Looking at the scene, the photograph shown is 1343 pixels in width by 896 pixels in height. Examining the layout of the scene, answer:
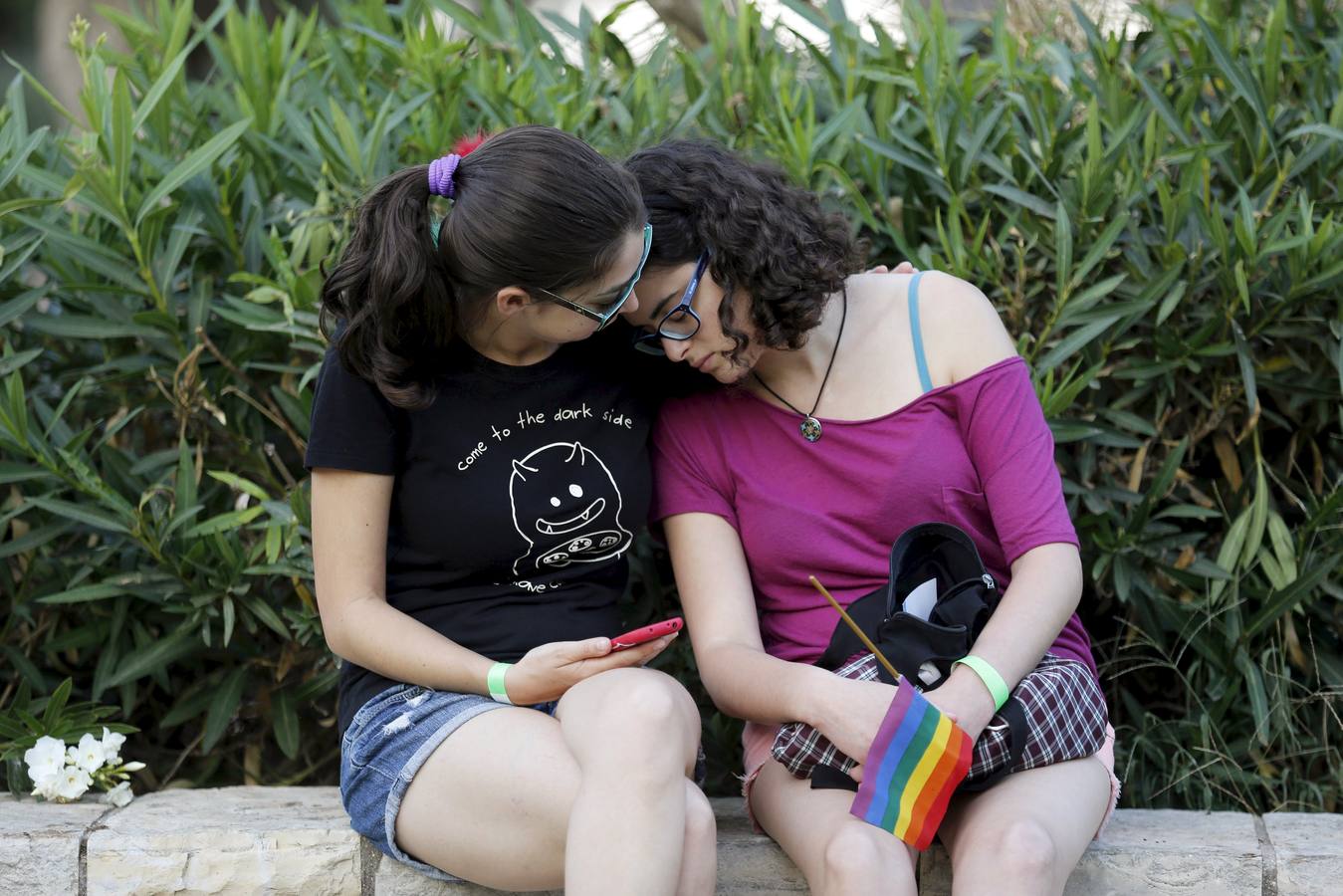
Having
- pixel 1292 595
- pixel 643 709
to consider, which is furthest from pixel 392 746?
pixel 1292 595

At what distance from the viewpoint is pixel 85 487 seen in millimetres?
2850

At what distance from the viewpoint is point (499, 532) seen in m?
2.41

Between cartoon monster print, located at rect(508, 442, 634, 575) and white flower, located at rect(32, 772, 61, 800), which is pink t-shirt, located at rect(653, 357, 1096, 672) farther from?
white flower, located at rect(32, 772, 61, 800)

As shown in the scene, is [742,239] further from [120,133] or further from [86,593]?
[86,593]

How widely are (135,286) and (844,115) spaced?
1.56m

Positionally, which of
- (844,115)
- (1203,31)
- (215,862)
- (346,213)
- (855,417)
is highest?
(1203,31)

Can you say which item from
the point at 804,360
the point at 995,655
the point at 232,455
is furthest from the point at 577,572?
the point at 232,455

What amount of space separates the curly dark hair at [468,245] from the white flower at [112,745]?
3.44 ft

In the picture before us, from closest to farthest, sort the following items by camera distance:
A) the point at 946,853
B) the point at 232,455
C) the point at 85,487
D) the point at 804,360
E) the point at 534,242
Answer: the point at 534,242
the point at 946,853
the point at 804,360
the point at 85,487
the point at 232,455

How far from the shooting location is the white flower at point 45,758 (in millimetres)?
2758

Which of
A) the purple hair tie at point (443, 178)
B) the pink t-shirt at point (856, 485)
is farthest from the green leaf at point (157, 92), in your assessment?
the pink t-shirt at point (856, 485)

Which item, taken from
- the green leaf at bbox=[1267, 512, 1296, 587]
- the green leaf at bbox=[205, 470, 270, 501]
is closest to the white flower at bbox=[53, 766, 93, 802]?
the green leaf at bbox=[205, 470, 270, 501]

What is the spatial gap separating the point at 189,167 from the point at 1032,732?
6.54 feet

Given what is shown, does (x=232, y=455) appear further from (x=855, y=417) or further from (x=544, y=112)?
(x=855, y=417)
